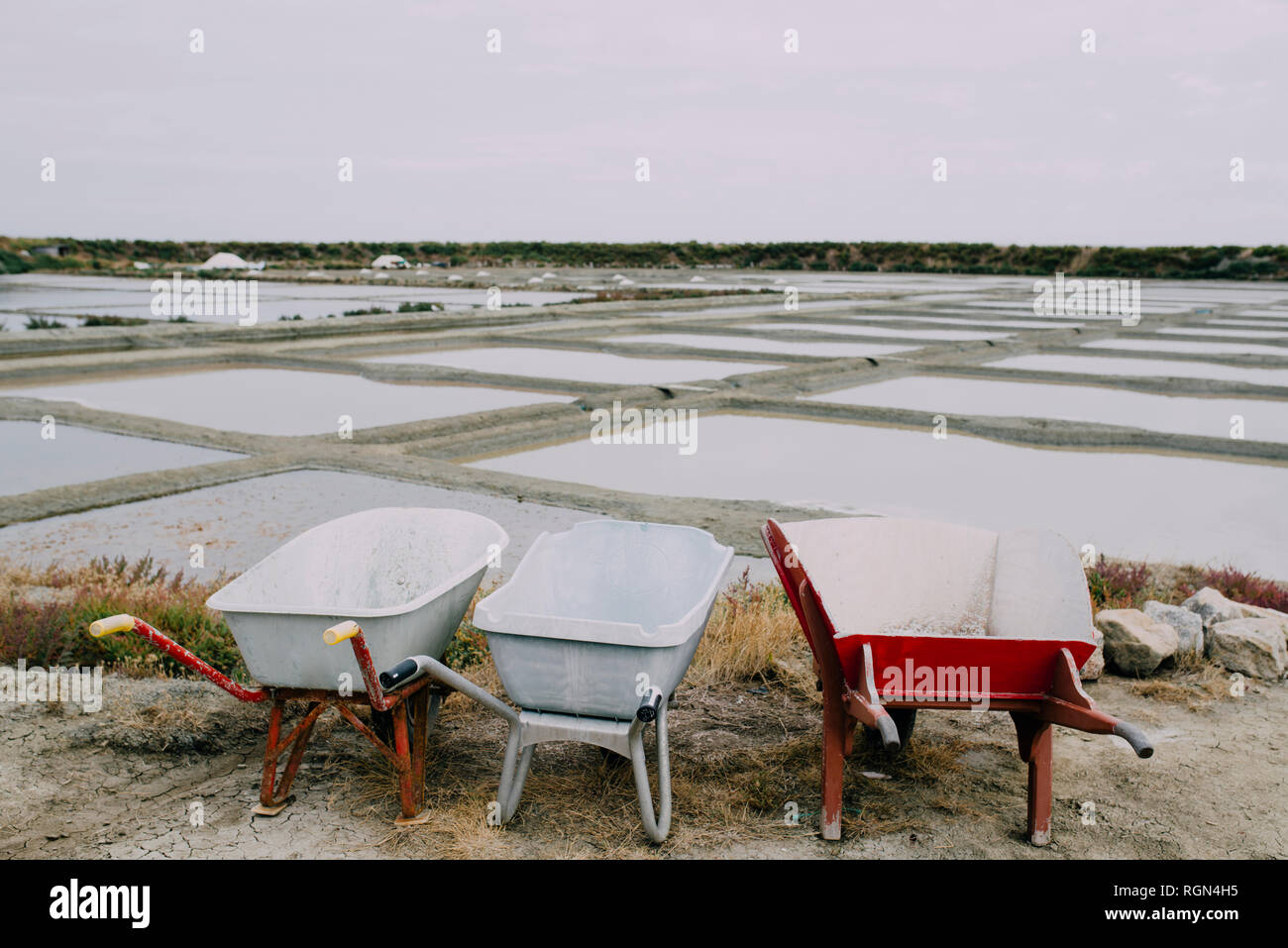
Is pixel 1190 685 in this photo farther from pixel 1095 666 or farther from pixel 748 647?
pixel 748 647

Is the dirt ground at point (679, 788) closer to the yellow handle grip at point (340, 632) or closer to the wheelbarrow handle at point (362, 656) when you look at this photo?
the wheelbarrow handle at point (362, 656)

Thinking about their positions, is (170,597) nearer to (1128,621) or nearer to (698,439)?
(1128,621)

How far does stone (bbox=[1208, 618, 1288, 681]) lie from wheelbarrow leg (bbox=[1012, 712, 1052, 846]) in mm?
1662

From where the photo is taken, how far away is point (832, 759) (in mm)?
2867

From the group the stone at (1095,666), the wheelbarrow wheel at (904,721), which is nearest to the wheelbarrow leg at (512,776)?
the wheelbarrow wheel at (904,721)

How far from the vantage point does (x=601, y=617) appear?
3.39m

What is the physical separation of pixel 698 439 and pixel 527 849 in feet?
20.3

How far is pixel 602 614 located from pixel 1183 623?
7.61 ft

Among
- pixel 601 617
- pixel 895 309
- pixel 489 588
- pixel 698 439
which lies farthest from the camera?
pixel 895 309

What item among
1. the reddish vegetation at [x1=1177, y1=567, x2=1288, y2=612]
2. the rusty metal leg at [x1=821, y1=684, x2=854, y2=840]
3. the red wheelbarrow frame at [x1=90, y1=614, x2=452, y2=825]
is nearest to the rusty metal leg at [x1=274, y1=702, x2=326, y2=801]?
the red wheelbarrow frame at [x1=90, y1=614, x2=452, y2=825]

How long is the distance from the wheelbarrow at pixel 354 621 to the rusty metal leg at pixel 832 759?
1042mm

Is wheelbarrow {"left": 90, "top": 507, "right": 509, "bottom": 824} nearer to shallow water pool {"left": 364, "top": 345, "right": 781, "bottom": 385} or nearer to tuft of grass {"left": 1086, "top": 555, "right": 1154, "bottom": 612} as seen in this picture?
tuft of grass {"left": 1086, "top": 555, "right": 1154, "bottom": 612}

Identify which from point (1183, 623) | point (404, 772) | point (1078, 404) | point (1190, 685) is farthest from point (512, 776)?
point (1078, 404)
